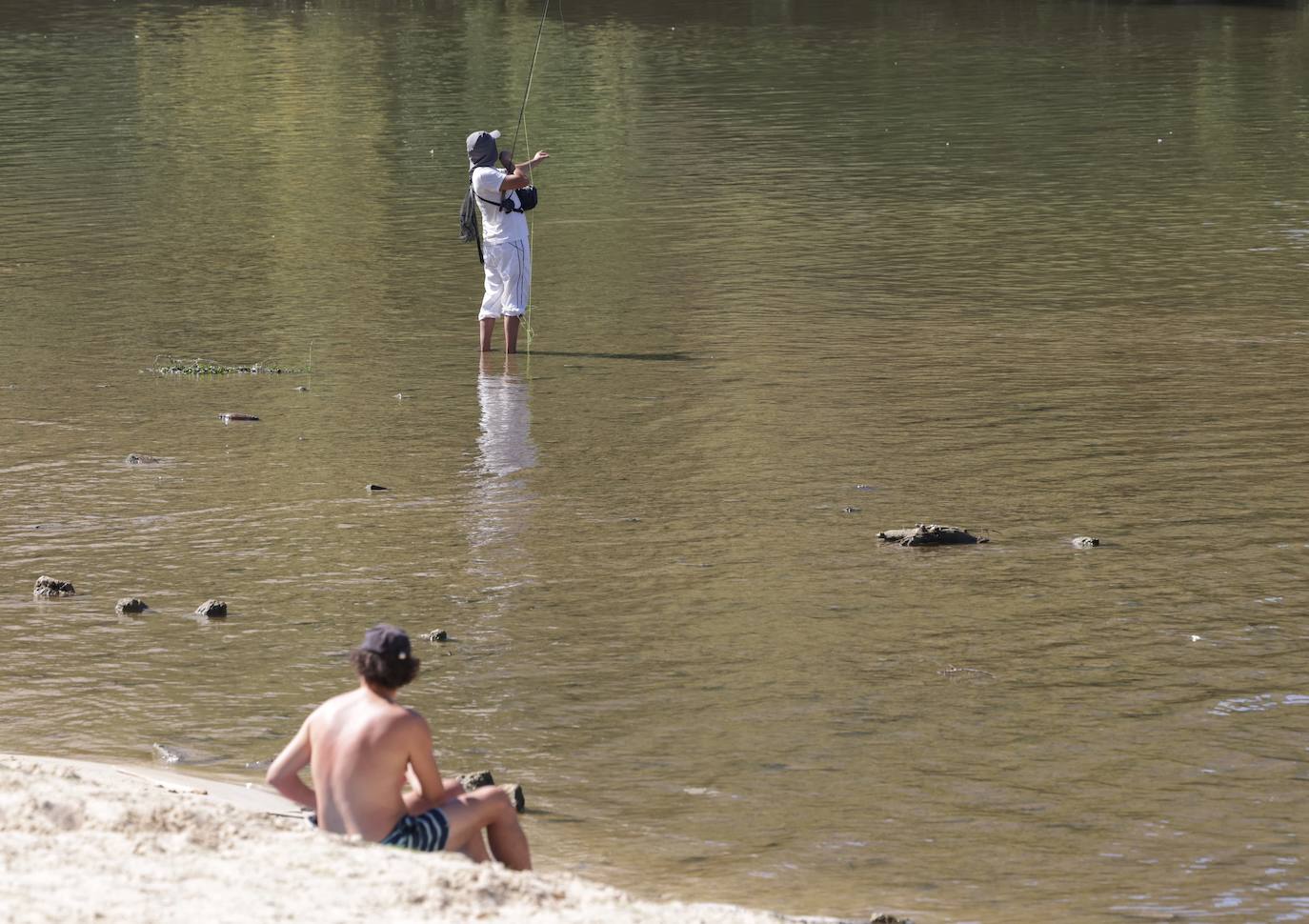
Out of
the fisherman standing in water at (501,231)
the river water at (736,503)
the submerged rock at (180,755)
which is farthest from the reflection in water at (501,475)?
the submerged rock at (180,755)

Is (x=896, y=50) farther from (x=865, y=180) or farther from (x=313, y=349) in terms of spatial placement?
(x=313, y=349)

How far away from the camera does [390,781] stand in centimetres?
514

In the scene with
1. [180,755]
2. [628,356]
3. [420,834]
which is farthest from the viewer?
[628,356]

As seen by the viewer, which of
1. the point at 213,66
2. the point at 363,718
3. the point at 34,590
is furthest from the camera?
the point at 213,66

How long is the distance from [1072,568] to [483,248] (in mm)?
6130

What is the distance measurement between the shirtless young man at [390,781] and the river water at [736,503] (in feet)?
1.89

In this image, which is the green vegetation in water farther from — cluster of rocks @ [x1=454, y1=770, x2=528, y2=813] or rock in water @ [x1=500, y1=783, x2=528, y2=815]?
rock in water @ [x1=500, y1=783, x2=528, y2=815]

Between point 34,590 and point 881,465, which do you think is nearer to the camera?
point 34,590

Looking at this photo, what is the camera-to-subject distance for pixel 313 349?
13.1m

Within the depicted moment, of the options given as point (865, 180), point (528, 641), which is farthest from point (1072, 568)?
point (865, 180)

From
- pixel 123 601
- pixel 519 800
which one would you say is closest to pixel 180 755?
pixel 519 800

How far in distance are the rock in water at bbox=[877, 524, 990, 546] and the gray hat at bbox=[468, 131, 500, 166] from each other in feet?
17.6

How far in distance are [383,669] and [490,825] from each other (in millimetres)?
496

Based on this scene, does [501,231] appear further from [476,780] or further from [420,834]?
[420,834]
